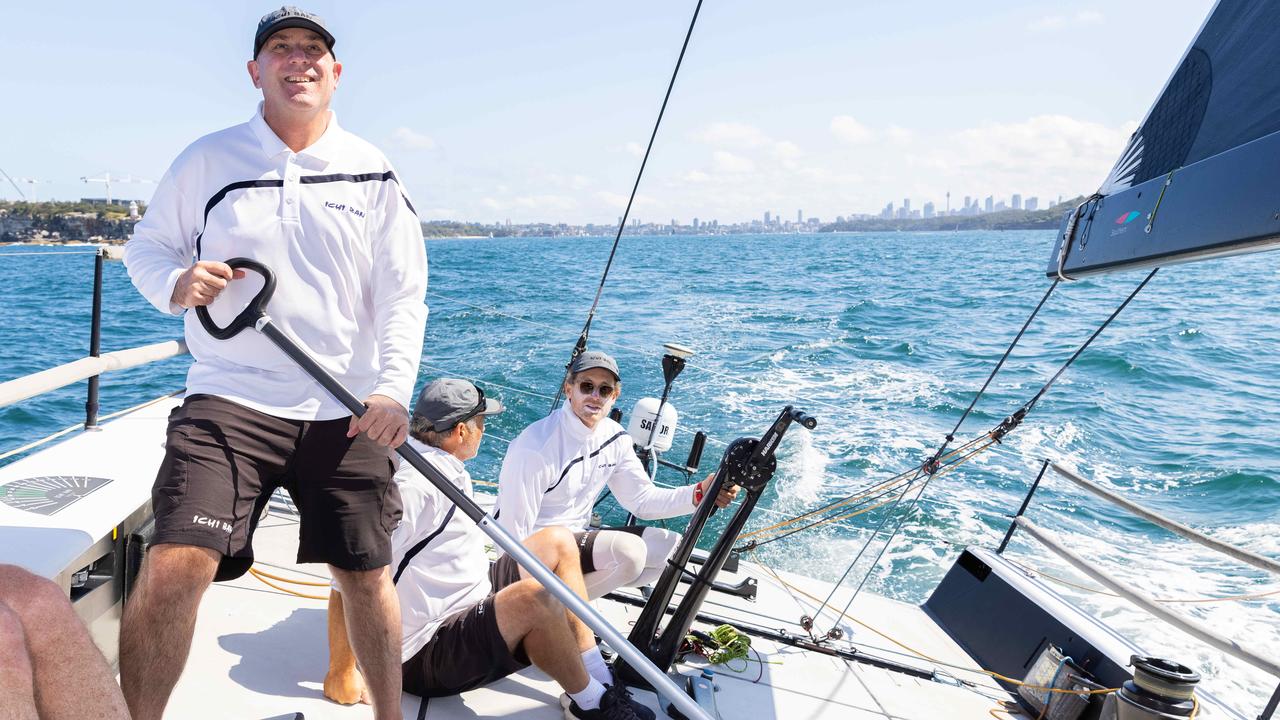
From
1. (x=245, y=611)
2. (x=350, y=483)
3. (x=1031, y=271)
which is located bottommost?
(x=245, y=611)

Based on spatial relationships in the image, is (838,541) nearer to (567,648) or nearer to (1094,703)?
(1094,703)

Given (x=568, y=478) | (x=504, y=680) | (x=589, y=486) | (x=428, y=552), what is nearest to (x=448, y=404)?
(x=428, y=552)

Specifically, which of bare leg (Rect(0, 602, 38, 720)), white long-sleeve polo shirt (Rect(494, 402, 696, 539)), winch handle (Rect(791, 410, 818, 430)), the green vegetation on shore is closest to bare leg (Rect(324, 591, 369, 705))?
white long-sleeve polo shirt (Rect(494, 402, 696, 539))

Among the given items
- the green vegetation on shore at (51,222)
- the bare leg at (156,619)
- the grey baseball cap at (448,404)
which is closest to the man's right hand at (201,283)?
the bare leg at (156,619)

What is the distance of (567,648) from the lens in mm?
2150

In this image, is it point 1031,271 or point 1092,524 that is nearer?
point 1092,524

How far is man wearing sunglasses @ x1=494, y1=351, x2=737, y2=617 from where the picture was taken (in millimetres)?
2619

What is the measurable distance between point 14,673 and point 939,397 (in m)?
10.2

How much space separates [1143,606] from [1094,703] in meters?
0.38

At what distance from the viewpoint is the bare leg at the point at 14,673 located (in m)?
1.03

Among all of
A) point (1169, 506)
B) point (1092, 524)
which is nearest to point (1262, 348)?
point (1169, 506)

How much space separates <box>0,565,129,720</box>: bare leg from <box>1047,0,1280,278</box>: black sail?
2109 millimetres

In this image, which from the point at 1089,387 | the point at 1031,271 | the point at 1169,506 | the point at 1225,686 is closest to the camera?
the point at 1225,686

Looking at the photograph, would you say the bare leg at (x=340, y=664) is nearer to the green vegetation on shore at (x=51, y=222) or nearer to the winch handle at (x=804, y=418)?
the winch handle at (x=804, y=418)
